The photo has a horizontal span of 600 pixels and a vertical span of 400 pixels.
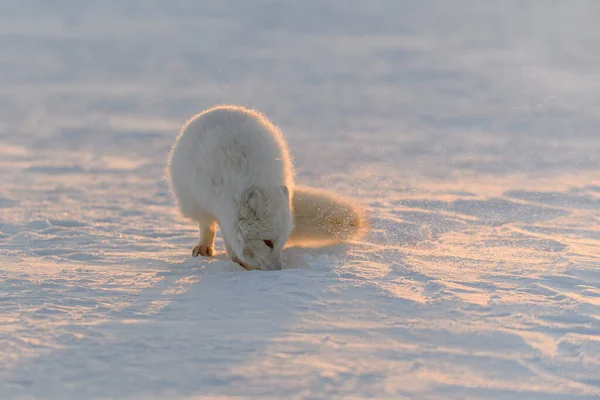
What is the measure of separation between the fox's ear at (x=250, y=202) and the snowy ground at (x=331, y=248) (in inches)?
14.5

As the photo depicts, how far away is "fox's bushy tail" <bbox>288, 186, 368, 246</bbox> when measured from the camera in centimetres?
555

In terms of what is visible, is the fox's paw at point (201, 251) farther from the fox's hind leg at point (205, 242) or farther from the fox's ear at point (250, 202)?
the fox's ear at point (250, 202)

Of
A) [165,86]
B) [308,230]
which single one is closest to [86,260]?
[308,230]

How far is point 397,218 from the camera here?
6.61 m

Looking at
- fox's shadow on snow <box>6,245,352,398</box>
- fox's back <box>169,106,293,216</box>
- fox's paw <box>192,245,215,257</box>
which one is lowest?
fox's shadow on snow <box>6,245,352,398</box>

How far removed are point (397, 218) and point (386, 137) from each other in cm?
429

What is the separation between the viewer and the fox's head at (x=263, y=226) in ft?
15.1

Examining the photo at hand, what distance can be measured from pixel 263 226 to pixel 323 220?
1.04m

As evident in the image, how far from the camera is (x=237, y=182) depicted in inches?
189

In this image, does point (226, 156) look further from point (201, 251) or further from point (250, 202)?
point (201, 251)

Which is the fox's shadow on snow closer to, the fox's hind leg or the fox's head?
the fox's head

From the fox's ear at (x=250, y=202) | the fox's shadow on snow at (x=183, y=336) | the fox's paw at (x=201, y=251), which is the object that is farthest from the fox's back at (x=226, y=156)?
the fox's shadow on snow at (x=183, y=336)

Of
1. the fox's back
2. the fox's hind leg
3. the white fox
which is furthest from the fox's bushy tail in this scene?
the fox's hind leg

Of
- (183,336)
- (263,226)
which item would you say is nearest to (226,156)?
(263,226)
